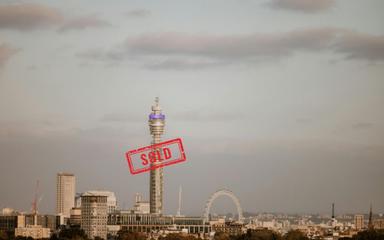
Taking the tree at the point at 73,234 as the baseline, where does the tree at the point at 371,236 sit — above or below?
below

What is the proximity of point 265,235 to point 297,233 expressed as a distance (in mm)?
9440

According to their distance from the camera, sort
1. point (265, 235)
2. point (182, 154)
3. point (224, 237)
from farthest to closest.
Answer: point (224, 237), point (265, 235), point (182, 154)

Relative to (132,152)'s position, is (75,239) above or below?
below

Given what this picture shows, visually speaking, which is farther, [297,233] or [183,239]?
[297,233]

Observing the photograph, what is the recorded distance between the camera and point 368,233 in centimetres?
16775

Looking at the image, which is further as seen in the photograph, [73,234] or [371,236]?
[73,234]

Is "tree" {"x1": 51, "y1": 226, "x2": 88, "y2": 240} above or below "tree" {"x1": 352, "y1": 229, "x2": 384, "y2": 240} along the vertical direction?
above

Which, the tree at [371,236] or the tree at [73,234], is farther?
the tree at [73,234]

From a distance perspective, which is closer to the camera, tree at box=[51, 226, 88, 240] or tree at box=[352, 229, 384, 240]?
tree at box=[352, 229, 384, 240]

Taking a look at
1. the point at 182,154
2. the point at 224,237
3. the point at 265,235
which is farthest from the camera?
the point at 224,237

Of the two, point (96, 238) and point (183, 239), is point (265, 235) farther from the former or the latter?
point (96, 238)

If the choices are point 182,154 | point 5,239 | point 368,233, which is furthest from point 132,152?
point 368,233

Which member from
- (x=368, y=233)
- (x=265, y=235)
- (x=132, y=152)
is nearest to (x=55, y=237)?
(x=132, y=152)

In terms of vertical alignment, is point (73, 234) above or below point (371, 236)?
above
